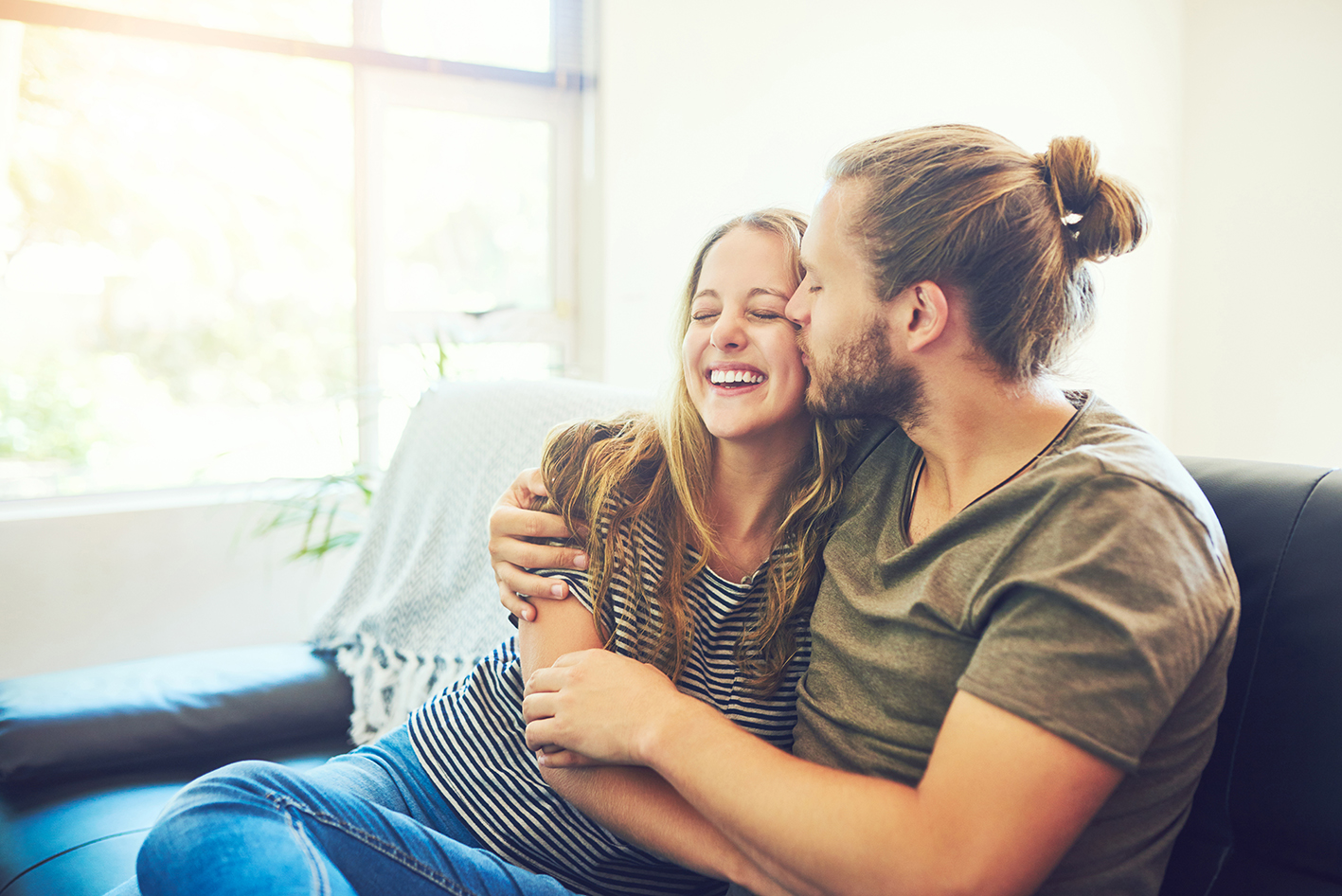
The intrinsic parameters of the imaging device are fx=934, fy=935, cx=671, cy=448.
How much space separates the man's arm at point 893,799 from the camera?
29.7 inches

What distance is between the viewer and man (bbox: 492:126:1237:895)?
2.50 feet

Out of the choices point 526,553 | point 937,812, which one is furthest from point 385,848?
point 937,812

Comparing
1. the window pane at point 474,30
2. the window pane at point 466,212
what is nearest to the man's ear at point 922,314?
the window pane at point 466,212

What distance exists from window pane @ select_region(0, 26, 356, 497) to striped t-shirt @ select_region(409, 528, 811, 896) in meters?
1.97

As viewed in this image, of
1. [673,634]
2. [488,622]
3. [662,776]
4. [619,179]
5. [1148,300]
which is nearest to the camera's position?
[662,776]

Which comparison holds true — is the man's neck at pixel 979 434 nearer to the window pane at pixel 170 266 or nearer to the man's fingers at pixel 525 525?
the man's fingers at pixel 525 525

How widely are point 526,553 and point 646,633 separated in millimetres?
184

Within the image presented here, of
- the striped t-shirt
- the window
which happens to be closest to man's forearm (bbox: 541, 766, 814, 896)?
the striped t-shirt

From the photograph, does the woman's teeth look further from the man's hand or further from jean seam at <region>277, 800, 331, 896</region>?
jean seam at <region>277, 800, 331, 896</region>

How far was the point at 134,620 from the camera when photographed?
2723mm

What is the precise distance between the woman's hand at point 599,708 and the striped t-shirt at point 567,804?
104 mm

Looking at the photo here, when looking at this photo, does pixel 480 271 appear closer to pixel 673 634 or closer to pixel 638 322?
pixel 638 322

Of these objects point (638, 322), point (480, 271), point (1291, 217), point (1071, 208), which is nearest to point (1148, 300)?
point (1291, 217)

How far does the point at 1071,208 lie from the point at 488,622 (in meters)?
1.20
